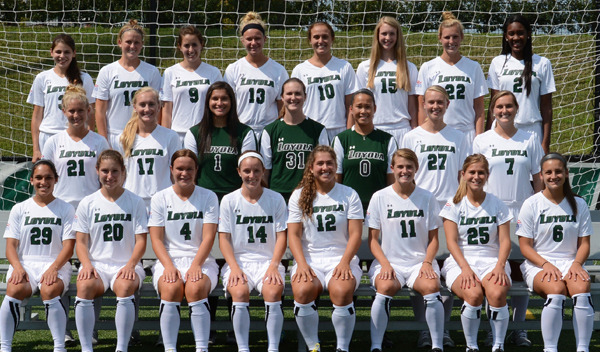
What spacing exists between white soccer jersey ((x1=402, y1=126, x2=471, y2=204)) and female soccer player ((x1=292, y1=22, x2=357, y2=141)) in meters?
0.62

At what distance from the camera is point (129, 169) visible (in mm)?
5648

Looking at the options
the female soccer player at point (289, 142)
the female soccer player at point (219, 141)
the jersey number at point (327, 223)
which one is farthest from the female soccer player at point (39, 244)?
the jersey number at point (327, 223)

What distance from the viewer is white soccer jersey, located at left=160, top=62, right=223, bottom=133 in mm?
6012

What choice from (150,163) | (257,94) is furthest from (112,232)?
(257,94)

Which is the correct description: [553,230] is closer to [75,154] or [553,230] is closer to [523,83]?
[523,83]

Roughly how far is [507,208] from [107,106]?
291 cm

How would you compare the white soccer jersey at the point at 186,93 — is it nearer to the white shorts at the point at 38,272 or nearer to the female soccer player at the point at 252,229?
the female soccer player at the point at 252,229

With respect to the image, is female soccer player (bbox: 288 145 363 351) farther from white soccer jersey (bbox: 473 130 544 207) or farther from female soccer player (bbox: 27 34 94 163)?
female soccer player (bbox: 27 34 94 163)

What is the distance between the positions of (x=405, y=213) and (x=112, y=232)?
5.92 feet

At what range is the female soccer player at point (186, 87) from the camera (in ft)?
19.7

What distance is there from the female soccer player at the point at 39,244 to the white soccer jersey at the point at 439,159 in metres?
2.25

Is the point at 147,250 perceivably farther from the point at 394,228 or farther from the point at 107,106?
the point at 394,228

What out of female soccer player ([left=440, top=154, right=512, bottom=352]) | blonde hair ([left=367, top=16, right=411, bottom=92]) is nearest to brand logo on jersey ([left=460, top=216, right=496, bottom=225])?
female soccer player ([left=440, top=154, right=512, bottom=352])

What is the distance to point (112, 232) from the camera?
17.2 feet
